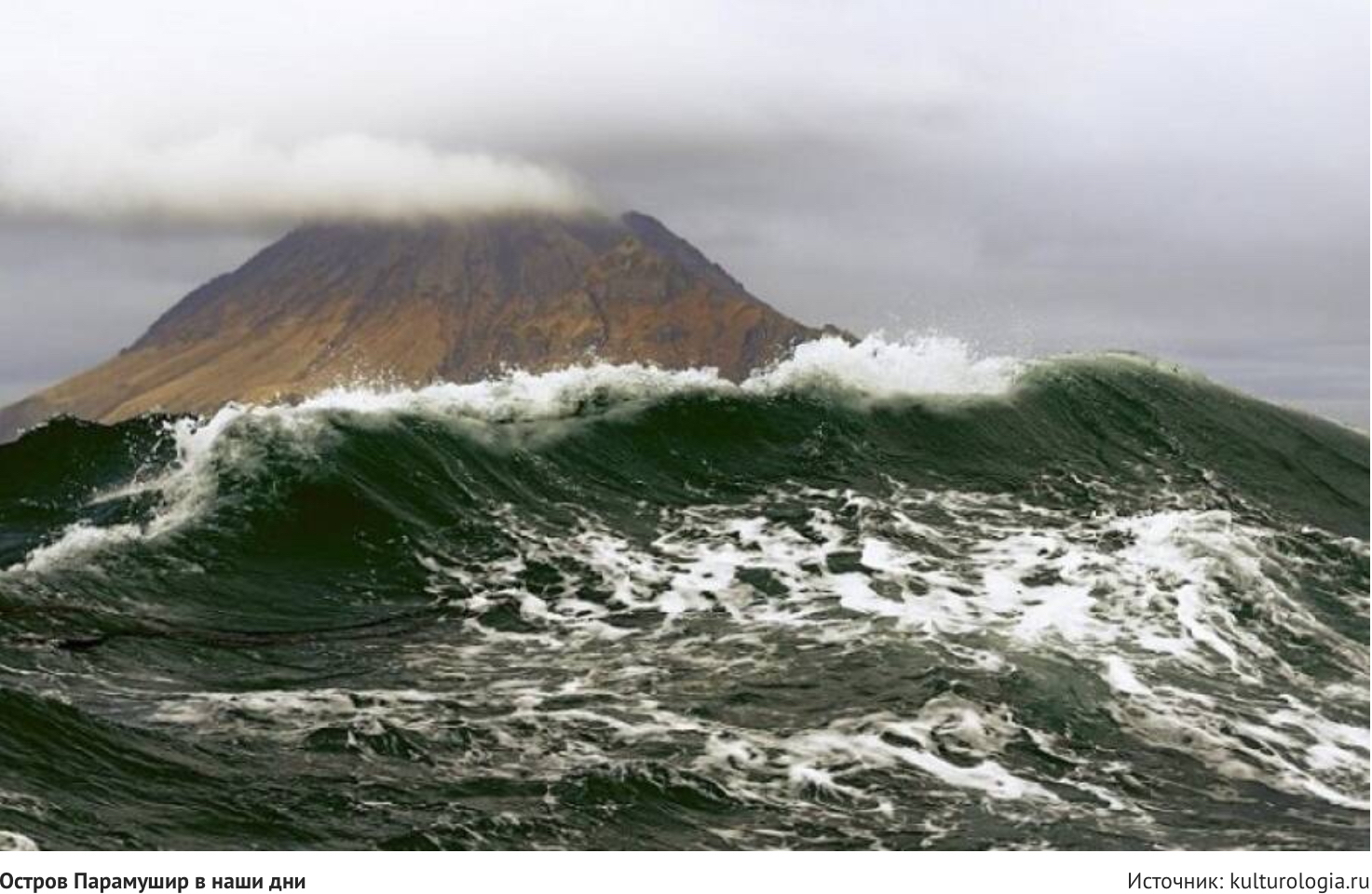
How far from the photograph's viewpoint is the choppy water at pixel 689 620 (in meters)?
11.9

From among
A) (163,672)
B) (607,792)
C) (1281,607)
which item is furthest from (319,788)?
(1281,607)

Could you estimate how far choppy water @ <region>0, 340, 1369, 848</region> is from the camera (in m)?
11.9

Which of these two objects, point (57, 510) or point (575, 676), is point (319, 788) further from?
point (57, 510)

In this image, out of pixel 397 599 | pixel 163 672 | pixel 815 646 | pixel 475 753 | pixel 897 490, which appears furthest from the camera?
pixel 897 490

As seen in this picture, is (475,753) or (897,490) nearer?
(475,753)

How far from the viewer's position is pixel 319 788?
1151cm

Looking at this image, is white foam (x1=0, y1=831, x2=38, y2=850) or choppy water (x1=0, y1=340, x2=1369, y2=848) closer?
white foam (x1=0, y1=831, x2=38, y2=850)

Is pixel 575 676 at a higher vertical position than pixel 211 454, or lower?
lower

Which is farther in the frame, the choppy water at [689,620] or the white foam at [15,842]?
the choppy water at [689,620]

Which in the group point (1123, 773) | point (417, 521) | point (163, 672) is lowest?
point (1123, 773)

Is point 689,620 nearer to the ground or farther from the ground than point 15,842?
farther from the ground

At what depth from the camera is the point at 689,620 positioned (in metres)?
17.7

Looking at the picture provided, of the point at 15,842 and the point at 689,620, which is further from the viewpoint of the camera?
the point at 689,620

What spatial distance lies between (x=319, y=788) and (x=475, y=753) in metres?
1.62
